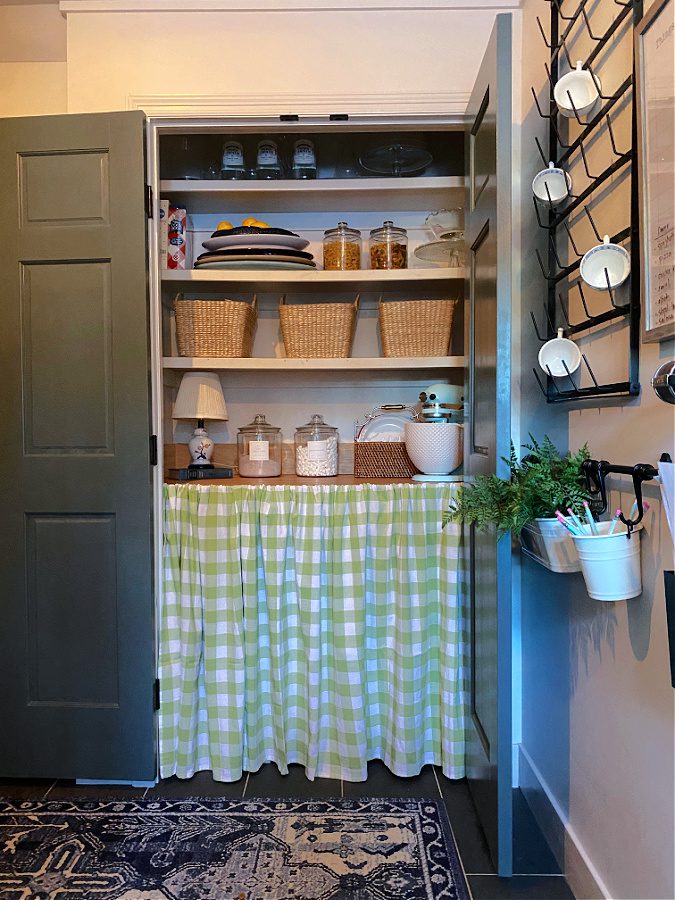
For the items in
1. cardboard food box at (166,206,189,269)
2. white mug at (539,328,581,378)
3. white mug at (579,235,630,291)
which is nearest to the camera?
white mug at (579,235,630,291)

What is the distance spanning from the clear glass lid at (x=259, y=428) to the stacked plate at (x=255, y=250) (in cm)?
58

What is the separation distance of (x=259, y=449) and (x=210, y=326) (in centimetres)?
49

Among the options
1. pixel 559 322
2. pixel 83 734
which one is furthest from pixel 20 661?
pixel 559 322

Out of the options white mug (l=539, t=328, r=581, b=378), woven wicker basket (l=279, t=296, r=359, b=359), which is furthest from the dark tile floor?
woven wicker basket (l=279, t=296, r=359, b=359)

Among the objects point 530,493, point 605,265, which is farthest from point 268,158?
point 530,493

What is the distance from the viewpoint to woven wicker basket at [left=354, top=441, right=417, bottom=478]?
2.42m

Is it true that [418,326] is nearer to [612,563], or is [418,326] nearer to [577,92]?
[577,92]

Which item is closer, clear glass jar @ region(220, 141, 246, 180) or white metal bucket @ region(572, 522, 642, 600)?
white metal bucket @ region(572, 522, 642, 600)

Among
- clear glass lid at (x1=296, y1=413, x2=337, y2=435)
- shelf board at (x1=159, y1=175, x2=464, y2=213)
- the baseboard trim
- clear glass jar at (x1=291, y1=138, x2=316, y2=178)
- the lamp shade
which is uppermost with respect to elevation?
clear glass jar at (x1=291, y1=138, x2=316, y2=178)

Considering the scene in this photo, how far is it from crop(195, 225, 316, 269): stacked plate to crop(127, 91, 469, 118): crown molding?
0.39 m

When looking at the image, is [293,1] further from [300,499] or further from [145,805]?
[145,805]

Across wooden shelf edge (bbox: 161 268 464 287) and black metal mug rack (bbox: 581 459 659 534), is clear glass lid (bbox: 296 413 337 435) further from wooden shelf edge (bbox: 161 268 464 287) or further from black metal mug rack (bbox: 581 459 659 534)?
black metal mug rack (bbox: 581 459 659 534)

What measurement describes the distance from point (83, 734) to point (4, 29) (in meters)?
2.55

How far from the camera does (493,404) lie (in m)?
1.72
